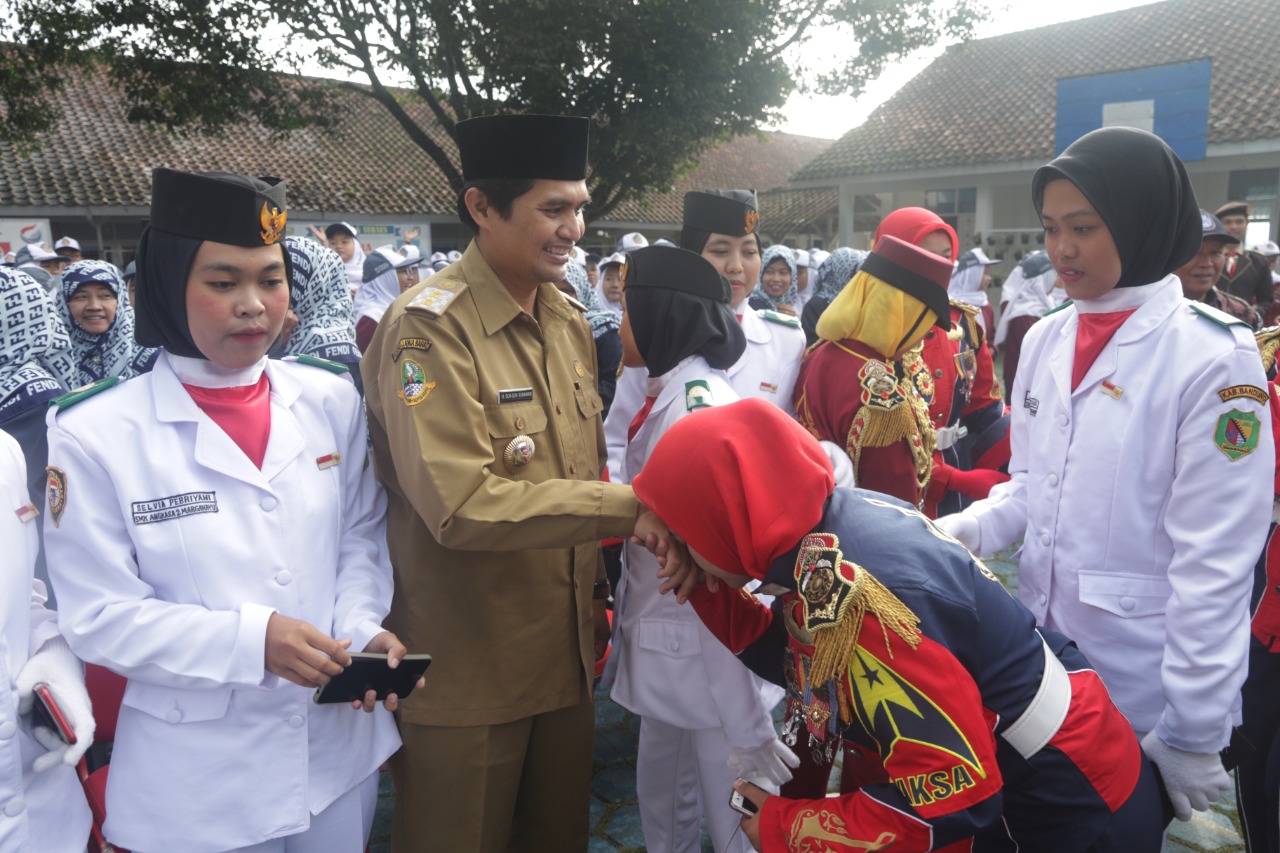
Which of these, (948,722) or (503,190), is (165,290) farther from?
(948,722)

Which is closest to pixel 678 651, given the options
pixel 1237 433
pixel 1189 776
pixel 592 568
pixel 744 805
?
pixel 592 568

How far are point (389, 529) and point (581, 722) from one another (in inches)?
29.2

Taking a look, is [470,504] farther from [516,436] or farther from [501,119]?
[501,119]

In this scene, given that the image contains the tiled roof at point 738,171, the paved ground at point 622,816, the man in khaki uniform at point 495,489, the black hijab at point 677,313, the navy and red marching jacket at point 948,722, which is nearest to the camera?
the navy and red marching jacket at point 948,722

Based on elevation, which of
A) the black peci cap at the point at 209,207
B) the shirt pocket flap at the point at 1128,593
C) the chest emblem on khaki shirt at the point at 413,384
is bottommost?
the shirt pocket flap at the point at 1128,593

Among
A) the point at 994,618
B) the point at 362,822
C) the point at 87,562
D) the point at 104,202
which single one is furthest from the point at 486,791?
the point at 104,202

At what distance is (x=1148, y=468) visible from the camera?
6.77 feet

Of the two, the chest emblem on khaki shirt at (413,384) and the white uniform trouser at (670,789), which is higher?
the chest emblem on khaki shirt at (413,384)

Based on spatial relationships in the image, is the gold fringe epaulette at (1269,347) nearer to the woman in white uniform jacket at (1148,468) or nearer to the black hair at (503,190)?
the woman in white uniform jacket at (1148,468)

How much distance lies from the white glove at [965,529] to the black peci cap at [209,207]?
1937mm

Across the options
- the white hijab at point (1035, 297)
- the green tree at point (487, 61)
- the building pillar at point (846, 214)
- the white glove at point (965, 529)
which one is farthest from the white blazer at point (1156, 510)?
the building pillar at point (846, 214)

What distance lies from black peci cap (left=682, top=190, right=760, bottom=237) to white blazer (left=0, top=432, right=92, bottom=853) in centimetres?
283

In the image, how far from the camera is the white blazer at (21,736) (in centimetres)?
159

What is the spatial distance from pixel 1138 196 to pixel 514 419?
159 cm
